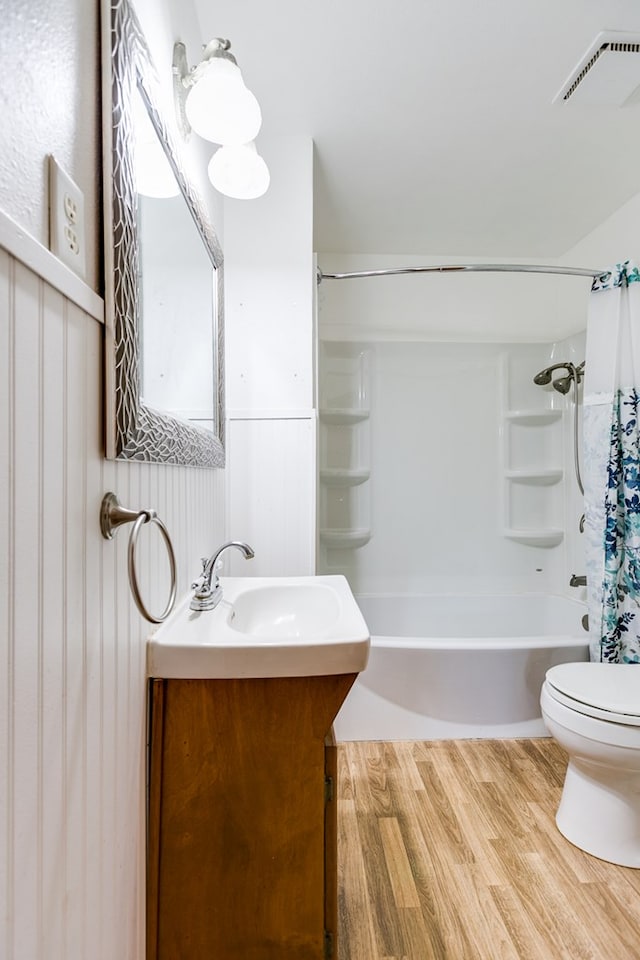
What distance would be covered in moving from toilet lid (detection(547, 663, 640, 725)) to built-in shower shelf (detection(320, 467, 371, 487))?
1465 mm

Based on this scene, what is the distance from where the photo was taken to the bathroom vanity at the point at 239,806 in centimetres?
85

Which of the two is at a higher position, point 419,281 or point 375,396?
point 419,281

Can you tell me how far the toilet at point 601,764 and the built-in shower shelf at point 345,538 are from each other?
141 centimetres

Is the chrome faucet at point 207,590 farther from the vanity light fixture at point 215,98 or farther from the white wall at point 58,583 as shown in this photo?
the vanity light fixture at point 215,98

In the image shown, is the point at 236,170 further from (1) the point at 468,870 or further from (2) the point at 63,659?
(1) the point at 468,870

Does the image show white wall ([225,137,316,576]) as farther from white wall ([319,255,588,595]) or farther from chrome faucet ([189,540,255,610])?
white wall ([319,255,588,595])

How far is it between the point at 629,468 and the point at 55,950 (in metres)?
2.06

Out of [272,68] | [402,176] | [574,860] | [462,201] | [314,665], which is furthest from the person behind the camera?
[462,201]

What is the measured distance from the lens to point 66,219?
1.79ft

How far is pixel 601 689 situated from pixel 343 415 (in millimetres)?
1812

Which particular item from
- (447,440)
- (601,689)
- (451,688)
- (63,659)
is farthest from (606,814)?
(447,440)

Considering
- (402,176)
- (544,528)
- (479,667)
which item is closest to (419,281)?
(402,176)

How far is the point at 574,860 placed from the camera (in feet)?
4.34

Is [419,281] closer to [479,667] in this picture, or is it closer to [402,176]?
[402,176]
